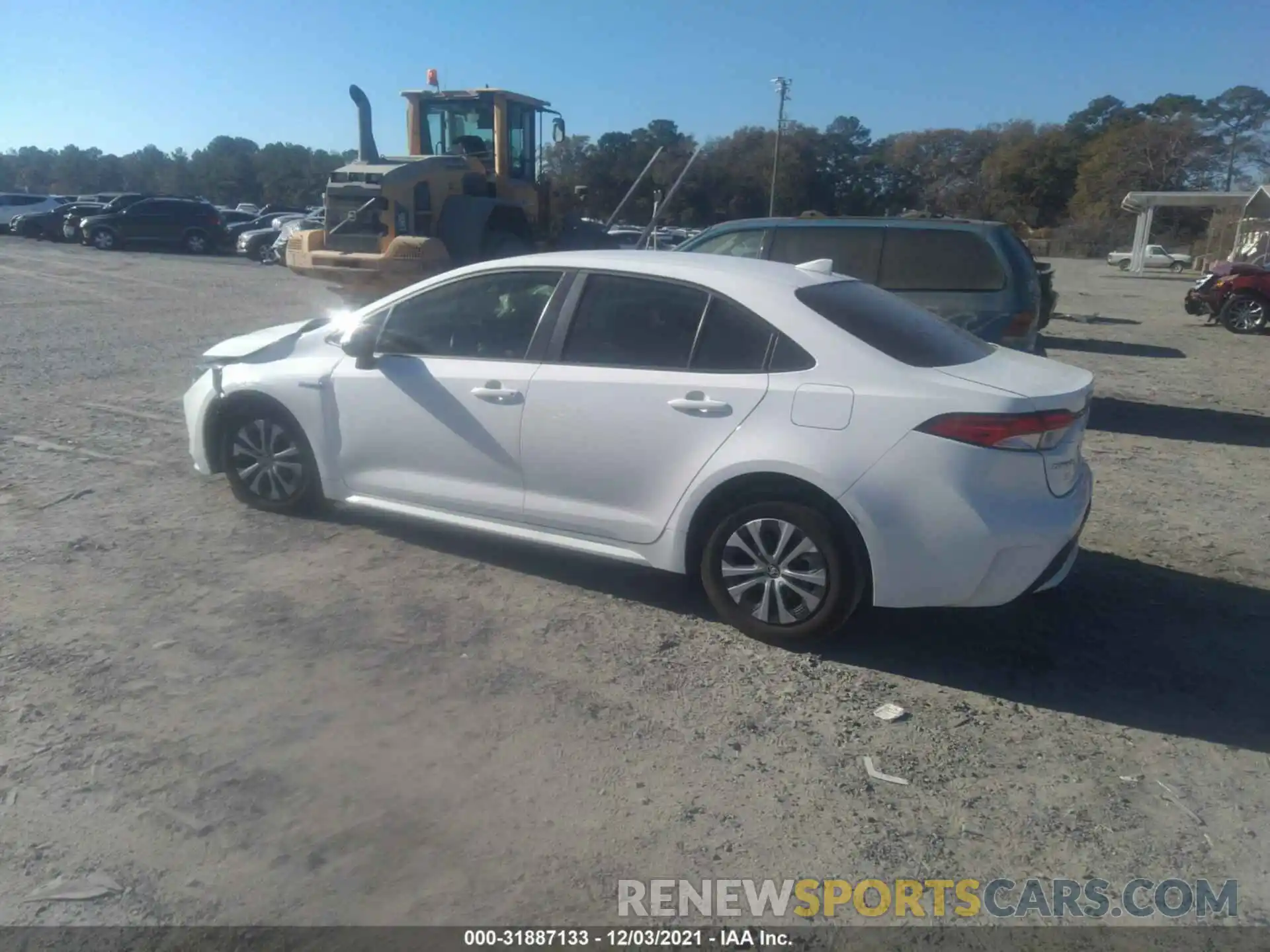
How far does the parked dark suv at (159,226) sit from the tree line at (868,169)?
1179 centimetres

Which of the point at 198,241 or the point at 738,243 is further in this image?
the point at 198,241

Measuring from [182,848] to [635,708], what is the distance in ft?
5.44

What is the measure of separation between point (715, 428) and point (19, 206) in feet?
144

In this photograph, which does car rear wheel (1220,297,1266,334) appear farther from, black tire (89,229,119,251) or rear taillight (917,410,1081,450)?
black tire (89,229,119,251)

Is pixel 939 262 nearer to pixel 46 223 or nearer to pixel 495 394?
pixel 495 394

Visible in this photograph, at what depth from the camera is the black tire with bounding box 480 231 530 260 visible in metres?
14.0

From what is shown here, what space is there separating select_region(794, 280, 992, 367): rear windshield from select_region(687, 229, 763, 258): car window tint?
477 centimetres

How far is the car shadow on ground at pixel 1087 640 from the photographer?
4109mm

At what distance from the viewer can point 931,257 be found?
930cm

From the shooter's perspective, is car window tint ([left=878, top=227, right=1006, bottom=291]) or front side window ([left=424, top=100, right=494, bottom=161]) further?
front side window ([left=424, top=100, right=494, bottom=161])

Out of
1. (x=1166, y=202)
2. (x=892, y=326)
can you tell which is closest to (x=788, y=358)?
(x=892, y=326)

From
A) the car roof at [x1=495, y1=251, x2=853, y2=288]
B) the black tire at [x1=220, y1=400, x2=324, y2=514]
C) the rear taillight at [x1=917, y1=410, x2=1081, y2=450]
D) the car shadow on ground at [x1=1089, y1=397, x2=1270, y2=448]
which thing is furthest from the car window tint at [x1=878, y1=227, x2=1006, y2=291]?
the black tire at [x1=220, y1=400, x2=324, y2=514]

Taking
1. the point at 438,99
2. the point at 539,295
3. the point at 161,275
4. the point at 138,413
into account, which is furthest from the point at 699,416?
the point at 161,275

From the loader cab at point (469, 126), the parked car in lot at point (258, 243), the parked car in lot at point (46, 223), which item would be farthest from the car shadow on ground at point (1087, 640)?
the parked car in lot at point (46, 223)
